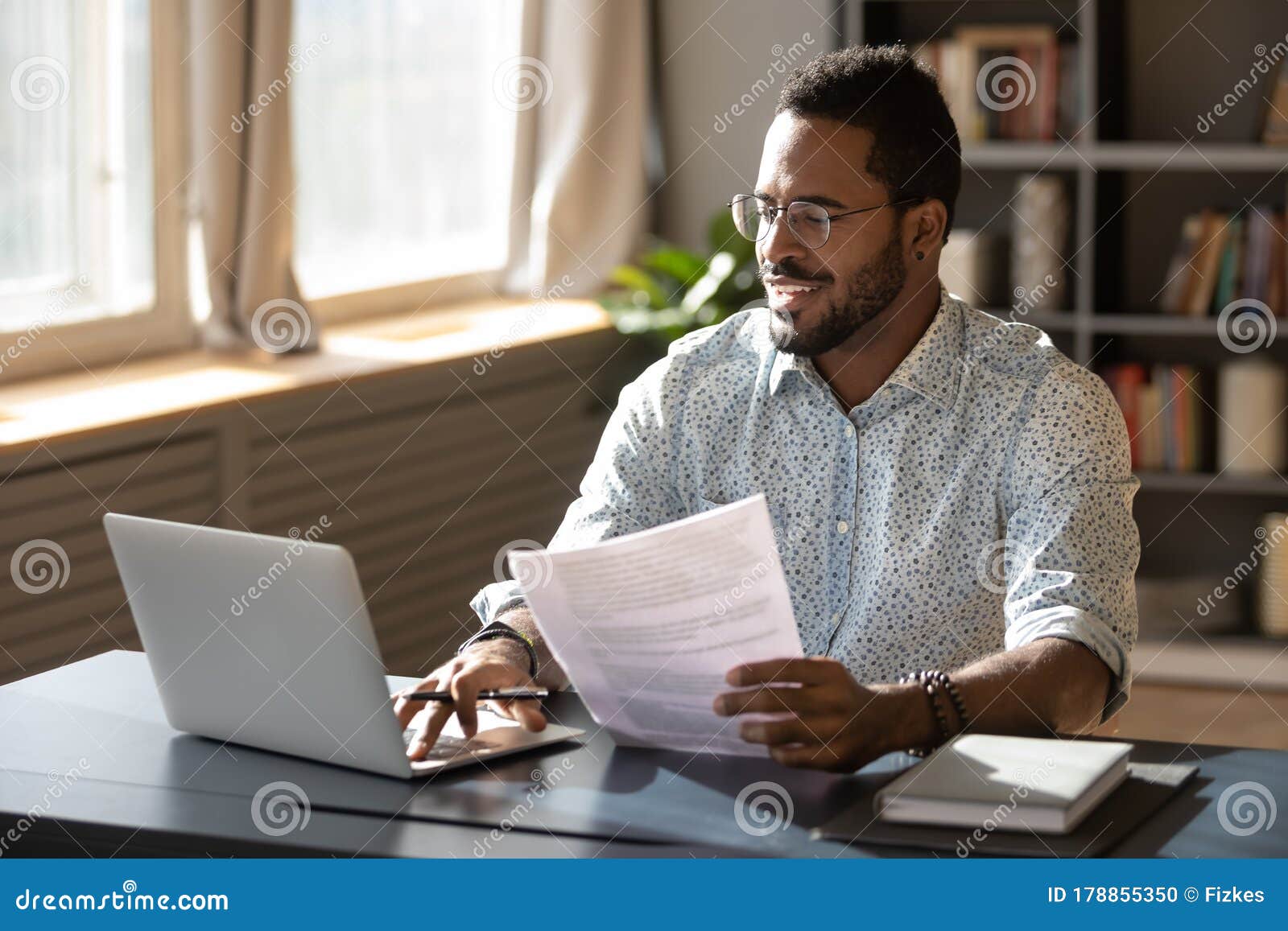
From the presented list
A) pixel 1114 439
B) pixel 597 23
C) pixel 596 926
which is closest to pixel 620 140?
pixel 597 23

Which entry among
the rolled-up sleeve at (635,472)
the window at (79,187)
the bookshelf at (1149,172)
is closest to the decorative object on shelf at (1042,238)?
the bookshelf at (1149,172)

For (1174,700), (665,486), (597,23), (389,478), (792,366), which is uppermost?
(597,23)

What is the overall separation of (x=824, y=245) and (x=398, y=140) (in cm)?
244

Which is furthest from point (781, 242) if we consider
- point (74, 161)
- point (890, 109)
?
point (74, 161)

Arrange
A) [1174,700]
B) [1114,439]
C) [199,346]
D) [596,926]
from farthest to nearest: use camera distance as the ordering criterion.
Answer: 1. [1174,700]
2. [199,346]
3. [1114,439]
4. [596,926]

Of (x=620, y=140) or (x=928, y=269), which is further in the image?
(x=620, y=140)

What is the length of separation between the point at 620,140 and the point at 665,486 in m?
2.67

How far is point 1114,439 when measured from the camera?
73.7 inches

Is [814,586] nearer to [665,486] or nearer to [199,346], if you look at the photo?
[665,486]

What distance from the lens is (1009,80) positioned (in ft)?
13.4

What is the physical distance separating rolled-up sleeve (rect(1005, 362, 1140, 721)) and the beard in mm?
225

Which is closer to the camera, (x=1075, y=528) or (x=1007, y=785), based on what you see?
(x=1007, y=785)

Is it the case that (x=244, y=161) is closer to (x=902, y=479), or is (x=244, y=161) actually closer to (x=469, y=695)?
(x=902, y=479)

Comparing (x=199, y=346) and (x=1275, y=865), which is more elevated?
(x=199, y=346)
